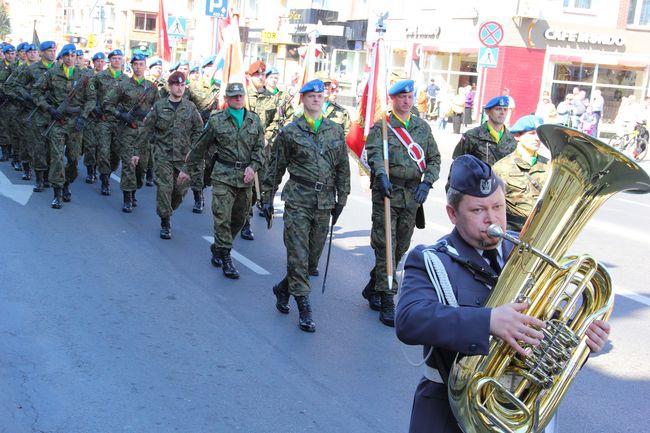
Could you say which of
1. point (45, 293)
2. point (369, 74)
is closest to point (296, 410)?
point (45, 293)

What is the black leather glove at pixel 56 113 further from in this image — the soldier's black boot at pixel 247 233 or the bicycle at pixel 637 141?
the bicycle at pixel 637 141

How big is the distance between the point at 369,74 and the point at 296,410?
439cm

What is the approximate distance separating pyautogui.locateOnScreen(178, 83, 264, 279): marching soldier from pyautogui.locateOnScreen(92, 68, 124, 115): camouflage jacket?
471cm

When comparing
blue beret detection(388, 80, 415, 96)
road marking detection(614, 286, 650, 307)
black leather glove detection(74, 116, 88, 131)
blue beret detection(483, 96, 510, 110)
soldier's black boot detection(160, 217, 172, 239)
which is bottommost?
soldier's black boot detection(160, 217, 172, 239)

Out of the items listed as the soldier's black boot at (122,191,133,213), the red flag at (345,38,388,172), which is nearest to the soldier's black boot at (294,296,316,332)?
the red flag at (345,38,388,172)

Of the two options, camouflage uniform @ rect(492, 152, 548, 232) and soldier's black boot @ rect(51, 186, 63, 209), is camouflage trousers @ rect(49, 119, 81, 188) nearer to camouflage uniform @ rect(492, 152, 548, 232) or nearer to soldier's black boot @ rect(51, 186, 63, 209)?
soldier's black boot @ rect(51, 186, 63, 209)

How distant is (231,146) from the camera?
338 inches

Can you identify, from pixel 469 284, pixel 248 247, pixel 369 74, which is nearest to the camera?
pixel 469 284

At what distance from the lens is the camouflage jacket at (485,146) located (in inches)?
314

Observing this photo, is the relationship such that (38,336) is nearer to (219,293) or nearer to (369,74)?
(219,293)

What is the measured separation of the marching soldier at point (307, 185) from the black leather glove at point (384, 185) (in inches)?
14.9

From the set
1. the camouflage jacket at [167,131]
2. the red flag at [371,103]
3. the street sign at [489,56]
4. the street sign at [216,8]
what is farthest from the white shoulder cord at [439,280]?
the street sign at [489,56]

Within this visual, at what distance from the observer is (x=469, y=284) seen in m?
2.91

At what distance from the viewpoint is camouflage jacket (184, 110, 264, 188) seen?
8.57 metres
